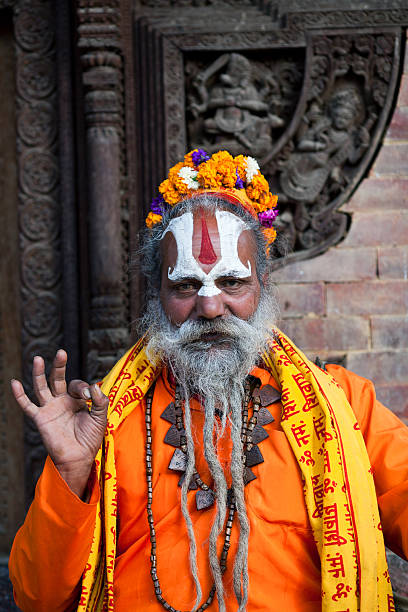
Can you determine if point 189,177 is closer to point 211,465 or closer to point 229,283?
point 229,283

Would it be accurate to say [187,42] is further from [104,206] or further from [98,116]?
[104,206]

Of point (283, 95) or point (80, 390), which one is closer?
point (80, 390)

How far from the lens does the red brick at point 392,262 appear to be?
11.2ft

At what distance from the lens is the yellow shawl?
192cm

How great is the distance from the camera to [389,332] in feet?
11.2

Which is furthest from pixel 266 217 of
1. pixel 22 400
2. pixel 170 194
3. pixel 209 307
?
pixel 22 400

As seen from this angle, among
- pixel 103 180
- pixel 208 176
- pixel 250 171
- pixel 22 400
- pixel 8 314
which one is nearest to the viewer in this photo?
pixel 22 400

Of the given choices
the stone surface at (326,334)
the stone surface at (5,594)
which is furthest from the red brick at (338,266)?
the stone surface at (5,594)

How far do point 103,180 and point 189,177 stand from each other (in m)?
1.03

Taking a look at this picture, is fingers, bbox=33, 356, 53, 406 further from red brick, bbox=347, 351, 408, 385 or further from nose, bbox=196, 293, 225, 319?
red brick, bbox=347, 351, 408, 385

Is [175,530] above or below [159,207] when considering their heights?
below

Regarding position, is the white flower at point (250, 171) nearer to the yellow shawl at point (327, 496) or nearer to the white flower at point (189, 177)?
the white flower at point (189, 177)

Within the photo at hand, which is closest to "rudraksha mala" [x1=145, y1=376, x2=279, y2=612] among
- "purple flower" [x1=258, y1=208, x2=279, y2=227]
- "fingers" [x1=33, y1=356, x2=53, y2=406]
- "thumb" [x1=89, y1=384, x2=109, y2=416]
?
"thumb" [x1=89, y1=384, x2=109, y2=416]

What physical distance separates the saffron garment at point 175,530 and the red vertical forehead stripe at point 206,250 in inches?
23.3
